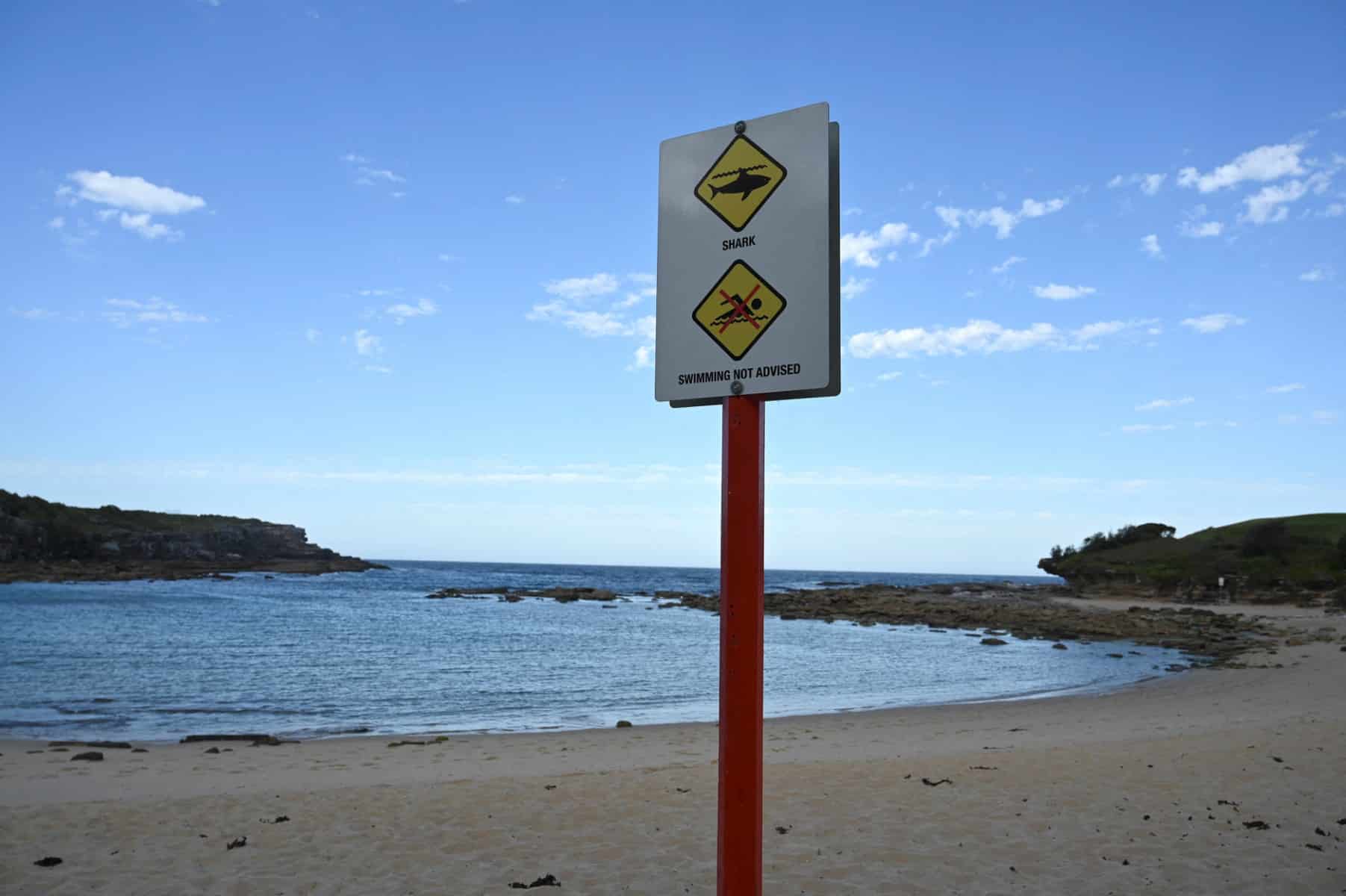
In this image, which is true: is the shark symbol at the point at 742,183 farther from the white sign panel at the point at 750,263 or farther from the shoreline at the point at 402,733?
the shoreline at the point at 402,733

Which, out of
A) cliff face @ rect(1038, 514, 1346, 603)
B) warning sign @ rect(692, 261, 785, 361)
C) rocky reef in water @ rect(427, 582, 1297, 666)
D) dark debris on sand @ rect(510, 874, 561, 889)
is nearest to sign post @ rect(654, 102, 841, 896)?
warning sign @ rect(692, 261, 785, 361)

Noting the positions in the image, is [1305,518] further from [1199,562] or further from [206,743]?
[206,743]

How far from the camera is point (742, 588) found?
83.9 inches

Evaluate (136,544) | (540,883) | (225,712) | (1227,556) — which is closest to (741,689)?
(540,883)

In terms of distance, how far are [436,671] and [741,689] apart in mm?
21822

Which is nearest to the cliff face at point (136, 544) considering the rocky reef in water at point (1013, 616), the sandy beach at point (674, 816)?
the rocky reef in water at point (1013, 616)

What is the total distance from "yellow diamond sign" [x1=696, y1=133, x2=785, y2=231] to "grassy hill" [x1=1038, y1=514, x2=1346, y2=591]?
189 ft

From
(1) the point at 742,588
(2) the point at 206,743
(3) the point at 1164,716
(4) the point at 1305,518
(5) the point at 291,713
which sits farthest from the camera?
(4) the point at 1305,518

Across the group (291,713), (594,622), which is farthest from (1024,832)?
(594,622)

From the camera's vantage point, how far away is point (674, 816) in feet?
22.0

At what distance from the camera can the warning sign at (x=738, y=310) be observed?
220cm

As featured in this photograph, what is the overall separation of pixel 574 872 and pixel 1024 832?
3178 millimetres

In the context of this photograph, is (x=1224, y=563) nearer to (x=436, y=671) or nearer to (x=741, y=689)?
(x=436, y=671)

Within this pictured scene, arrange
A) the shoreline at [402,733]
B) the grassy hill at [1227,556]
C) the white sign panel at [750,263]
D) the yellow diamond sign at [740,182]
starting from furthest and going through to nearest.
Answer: the grassy hill at [1227,556] → the shoreline at [402,733] → the yellow diamond sign at [740,182] → the white sign panel at [750,263]
